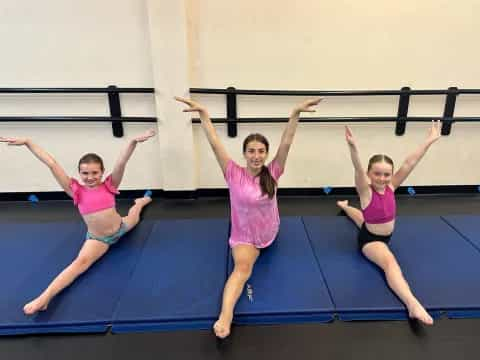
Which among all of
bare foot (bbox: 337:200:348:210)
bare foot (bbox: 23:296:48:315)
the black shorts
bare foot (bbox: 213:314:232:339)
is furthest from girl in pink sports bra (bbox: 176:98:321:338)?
bare foot (bbox: 23:296:48:315)

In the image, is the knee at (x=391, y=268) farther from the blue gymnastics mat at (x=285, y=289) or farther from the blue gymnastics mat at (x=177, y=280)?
the blue gymnastics mat at (x=177, y=280)

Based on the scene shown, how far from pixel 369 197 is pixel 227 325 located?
1.31m

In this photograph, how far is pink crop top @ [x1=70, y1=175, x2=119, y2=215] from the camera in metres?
2.53

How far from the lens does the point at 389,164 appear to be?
239 cm

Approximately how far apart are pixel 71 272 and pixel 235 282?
42.2 inches

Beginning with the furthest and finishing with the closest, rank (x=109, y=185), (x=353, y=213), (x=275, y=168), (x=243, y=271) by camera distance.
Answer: (x=353, y=213) < (x=109, y=185) < (x=275, y=168) < (x=243, y=271)

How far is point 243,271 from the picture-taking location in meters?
2.27

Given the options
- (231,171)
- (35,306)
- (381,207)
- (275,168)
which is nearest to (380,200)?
(381,207)

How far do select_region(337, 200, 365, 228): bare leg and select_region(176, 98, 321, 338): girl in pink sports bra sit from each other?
859 mm

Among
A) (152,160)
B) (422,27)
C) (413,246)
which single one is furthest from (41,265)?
(422,27)

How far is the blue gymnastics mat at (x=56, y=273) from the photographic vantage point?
2000mm

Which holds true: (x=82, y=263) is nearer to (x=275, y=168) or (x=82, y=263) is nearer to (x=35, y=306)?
(x=35, y=306)

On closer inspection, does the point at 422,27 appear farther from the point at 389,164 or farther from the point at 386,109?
the point at 389,164

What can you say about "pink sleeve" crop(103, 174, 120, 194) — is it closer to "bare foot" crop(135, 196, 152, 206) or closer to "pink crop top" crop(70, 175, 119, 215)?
"pink crop top" crop(70, 175, 119, 215)
